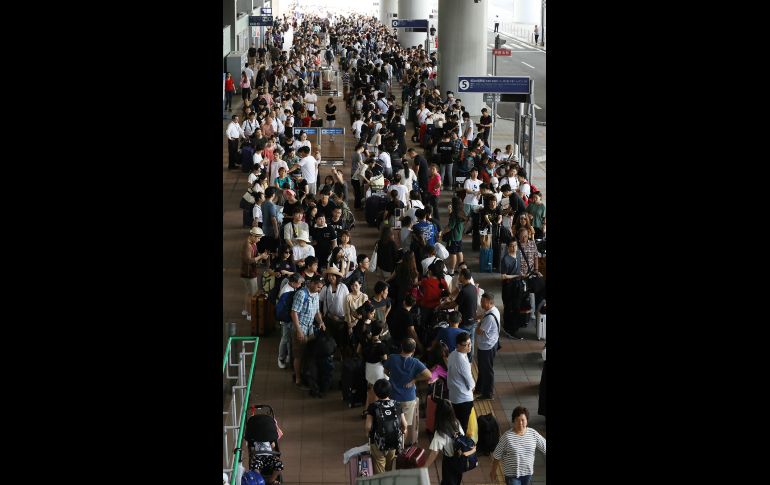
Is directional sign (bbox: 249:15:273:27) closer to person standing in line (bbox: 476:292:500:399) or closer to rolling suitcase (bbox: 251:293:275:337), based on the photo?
rolling suitcase (bbox: 251:293:275:337)

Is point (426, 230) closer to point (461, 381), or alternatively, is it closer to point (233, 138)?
point (461, 381)

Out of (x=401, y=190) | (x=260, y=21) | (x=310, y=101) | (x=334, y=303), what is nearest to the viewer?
(x=334, y=303)

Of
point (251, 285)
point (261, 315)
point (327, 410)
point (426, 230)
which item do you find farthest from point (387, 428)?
point (426, 230)

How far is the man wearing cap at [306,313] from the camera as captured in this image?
11.5m

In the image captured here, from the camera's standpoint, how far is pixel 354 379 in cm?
1119

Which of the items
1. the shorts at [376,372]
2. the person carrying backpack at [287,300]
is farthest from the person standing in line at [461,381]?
the person carrying backpack at [287,300]

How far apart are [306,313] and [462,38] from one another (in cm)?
2567

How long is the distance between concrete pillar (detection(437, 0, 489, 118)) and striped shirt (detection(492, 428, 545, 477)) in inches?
1117

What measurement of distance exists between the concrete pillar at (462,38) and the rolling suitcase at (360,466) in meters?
28.0
